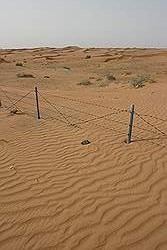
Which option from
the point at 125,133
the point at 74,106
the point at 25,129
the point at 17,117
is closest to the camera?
the point at 125,133

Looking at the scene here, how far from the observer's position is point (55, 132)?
8.18 meters

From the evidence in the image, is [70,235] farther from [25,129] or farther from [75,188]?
[25,129]

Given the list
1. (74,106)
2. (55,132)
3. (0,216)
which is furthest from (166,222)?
(74,106)

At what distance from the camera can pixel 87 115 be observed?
401 inches

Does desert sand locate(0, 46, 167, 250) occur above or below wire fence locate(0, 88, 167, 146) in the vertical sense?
above

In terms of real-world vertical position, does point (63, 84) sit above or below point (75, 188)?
below

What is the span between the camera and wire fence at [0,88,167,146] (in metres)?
8.14

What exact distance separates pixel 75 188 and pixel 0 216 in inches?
53.5

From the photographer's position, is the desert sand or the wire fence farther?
the wire fence

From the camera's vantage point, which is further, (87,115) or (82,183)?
(87,115)

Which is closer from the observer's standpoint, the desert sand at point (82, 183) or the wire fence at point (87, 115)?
the desert sand at point (82, 183)

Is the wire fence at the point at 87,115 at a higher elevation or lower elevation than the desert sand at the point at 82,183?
lower

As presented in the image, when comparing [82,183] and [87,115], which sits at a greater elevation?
[82,183]

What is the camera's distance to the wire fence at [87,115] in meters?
8.14
